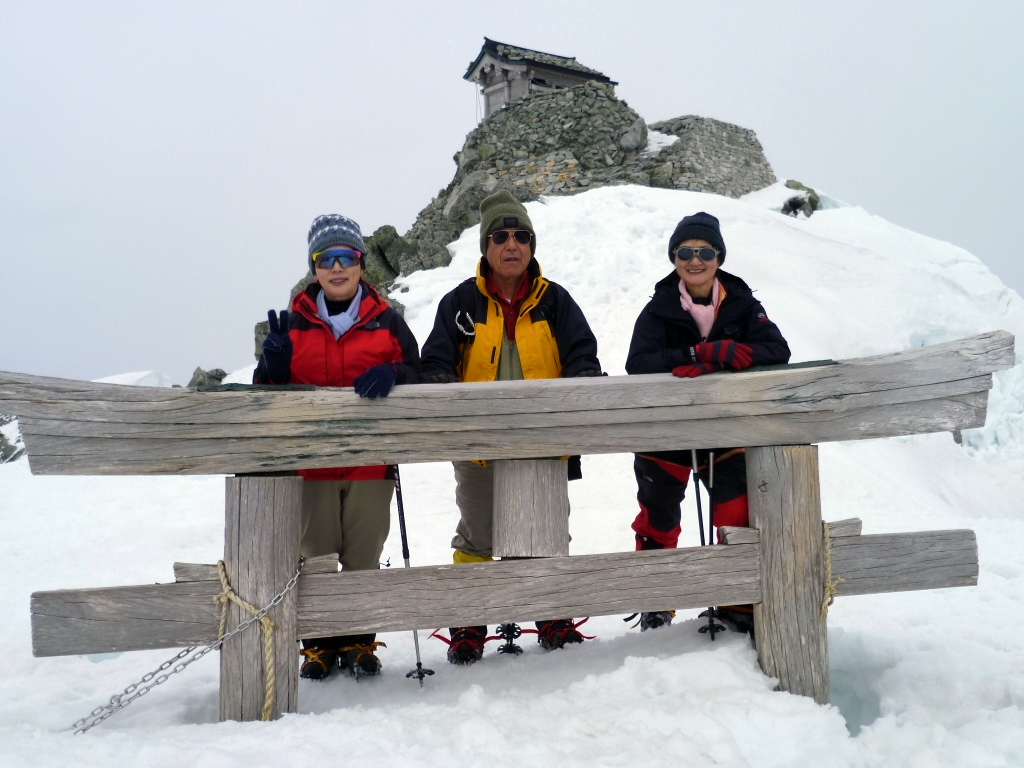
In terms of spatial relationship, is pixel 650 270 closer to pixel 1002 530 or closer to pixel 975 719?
pixel 1002 530

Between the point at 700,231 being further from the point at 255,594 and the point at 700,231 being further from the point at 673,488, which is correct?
the point at 255,594

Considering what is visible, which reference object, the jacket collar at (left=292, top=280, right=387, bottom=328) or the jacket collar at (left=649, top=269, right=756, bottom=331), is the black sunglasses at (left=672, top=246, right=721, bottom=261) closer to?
the jacket collar at (left=649, top=269, right=756, bottom=331)

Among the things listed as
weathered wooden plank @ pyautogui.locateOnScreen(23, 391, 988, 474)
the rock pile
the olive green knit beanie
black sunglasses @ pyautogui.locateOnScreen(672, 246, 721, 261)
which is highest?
the rock pile

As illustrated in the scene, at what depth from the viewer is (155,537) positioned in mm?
7320

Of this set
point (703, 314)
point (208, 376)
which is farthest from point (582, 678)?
point (208, 376)

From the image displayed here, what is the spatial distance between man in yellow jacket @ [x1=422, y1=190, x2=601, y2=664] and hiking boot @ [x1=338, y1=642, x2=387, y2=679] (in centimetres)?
59

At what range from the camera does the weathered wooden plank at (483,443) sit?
2.54 metres

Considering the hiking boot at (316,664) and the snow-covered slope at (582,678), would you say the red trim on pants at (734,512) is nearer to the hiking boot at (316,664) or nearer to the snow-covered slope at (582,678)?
the snow-covered slope at (582,678)

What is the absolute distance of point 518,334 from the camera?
346 cm

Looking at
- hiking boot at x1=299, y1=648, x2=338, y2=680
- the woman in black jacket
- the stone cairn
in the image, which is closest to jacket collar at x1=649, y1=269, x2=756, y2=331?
the woman in black jacket

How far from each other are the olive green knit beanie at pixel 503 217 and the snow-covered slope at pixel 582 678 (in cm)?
197

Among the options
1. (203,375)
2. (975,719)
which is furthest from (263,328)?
(975,719)

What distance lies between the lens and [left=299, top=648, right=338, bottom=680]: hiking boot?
10.3 feet

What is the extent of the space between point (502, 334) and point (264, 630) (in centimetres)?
166
